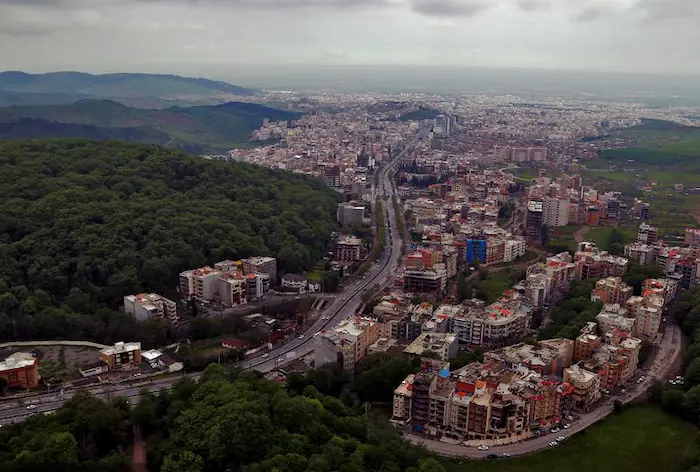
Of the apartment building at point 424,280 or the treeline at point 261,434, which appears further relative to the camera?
the apartment building at point 424,280

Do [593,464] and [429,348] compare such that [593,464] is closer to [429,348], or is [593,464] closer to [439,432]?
[439,432]

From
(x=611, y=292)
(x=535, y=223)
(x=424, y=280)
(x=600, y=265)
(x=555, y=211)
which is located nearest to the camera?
(x=611, y=292)

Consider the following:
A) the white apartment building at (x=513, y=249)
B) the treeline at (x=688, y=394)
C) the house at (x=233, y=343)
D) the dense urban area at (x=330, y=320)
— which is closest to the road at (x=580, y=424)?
the dense urban area at (x=330, y=320)

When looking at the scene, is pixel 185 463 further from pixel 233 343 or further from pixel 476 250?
pixel 476 250

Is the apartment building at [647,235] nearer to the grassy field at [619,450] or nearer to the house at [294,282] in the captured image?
the house at [294,282]

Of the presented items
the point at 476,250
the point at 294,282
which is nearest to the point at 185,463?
the point at 294,282

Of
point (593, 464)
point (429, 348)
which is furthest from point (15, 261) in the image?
point (593, 464)
